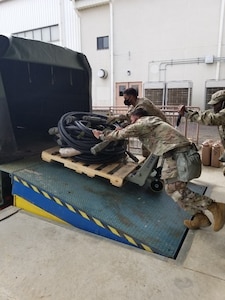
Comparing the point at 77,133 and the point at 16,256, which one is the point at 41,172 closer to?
the point at 77,133

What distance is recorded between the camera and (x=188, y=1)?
36.2ft

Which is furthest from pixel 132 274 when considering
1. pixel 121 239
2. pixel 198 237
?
pixel 198 237

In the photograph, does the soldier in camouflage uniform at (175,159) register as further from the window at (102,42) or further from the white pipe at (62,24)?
the white pipe at (62,24)

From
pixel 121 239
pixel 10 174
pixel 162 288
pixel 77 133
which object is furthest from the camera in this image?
pixel 77 133

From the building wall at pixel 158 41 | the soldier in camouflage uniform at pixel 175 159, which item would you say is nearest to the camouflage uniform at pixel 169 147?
the soldier in camouflage uniform at pixel 175 159

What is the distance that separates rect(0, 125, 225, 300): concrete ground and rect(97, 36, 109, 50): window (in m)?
12.7

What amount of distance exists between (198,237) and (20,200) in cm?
222

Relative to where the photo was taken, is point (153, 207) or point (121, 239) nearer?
point (121, 239)

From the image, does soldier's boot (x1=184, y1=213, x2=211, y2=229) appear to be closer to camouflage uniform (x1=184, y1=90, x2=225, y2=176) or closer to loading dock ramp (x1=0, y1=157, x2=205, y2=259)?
loading dock ramp (x1=0, y1=157, x2=205, y2=259)

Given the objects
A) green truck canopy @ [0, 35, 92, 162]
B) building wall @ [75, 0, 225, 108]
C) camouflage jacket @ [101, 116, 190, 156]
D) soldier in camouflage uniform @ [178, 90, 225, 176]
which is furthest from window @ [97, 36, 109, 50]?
camouflage jacket @ [101, 116, 190, 156]

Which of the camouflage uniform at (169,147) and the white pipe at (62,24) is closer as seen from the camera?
the camouflage uniform at (169,147)

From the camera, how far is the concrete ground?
6.18 ft

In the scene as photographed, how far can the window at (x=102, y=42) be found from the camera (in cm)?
1358

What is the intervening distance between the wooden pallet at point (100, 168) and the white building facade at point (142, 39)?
331 inches
